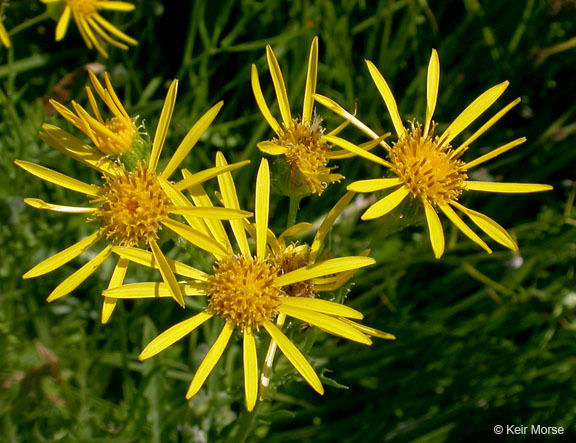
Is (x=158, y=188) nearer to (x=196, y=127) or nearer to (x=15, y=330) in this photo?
(x=196, y=127)

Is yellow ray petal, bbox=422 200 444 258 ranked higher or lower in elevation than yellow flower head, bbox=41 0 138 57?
lower

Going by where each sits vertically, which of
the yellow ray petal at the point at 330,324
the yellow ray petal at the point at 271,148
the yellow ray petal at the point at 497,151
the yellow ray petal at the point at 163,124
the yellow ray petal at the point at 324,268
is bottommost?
the yellow ray petal at the point at 330,324

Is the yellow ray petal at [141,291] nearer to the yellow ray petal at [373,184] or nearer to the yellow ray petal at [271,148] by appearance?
the yellow ray petal at [271,148]

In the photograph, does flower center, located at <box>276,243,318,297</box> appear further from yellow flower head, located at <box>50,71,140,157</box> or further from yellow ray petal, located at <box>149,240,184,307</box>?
yellow flower head, located at <box>50,71,140,157</box>

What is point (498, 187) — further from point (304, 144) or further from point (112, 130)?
point (112, 130)

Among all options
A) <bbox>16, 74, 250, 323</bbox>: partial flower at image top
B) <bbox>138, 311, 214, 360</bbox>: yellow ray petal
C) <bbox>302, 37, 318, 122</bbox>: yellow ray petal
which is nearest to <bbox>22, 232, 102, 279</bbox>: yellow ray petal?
<bbox>16, 74, 250, 323</bbox>: partial flower at image top

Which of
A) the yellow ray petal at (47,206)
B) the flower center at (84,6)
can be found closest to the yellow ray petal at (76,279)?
the yellow ray petal at (47,206)
